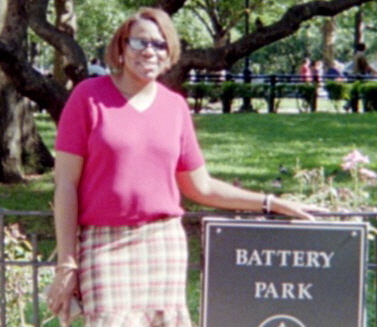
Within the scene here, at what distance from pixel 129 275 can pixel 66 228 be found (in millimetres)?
262

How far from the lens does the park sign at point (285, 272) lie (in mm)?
4168

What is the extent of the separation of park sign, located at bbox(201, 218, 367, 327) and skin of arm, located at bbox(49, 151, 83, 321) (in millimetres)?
588

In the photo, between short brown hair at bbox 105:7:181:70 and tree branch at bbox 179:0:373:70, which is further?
tree branch at bbox 179:0:373:70

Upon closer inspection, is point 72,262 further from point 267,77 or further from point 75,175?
point 267,77

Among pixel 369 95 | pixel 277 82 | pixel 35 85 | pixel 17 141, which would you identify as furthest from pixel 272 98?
pixel 35 85

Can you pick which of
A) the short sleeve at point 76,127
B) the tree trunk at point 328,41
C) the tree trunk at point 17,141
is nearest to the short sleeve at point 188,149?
the short sleeve at point 76,127

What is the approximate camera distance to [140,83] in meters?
3.88

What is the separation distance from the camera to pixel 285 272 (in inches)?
165

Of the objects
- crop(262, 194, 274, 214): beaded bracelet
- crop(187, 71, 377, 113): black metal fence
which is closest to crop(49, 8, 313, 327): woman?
crop(262, 194, 274, 214): beaded bracelet

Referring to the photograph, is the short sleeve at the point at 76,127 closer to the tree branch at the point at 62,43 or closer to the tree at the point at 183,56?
the tree at the point at 183,56

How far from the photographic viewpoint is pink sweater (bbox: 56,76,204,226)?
12.3 feet

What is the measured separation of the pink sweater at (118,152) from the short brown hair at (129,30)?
106 millimetres

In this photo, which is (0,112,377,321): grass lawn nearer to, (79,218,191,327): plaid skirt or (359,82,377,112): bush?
(359,82,377,112): bush

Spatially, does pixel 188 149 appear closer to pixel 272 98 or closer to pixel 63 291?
pixel 63 291
